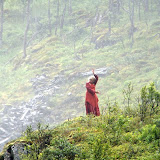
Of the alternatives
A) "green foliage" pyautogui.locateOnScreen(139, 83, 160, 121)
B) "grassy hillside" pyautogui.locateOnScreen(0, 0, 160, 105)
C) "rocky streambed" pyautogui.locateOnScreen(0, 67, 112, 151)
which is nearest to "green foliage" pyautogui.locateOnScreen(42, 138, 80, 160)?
"green foliage" pyautogui.locateOnScreen(139, 83, 160, 121)

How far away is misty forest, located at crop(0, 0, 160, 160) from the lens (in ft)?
11.8

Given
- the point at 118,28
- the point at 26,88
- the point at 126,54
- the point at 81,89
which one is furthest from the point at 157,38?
the point at 26,88

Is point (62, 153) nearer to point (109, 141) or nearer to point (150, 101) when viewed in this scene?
point (109, 141)

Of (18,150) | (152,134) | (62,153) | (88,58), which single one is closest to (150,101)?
(152,134)

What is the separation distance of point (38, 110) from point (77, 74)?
5170 mm

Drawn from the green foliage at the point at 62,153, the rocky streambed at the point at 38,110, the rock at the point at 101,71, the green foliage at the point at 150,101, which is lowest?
the green foliage at the point at 62,153

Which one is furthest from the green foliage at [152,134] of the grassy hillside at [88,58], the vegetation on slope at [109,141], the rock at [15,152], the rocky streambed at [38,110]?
the grassy hillside at [88,58]

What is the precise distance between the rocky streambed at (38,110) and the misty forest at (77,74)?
6cm

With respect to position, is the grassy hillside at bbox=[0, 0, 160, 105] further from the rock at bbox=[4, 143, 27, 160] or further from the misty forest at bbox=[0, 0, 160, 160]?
the rock at bbox=[4, 143, 27, 160]

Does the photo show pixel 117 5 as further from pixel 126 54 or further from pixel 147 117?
pixel 147 117

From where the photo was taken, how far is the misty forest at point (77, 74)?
3590mm

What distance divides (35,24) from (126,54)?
684 inches

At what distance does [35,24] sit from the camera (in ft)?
115

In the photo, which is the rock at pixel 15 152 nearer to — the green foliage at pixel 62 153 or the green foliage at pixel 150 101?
the green foliage at pixel 62 153
